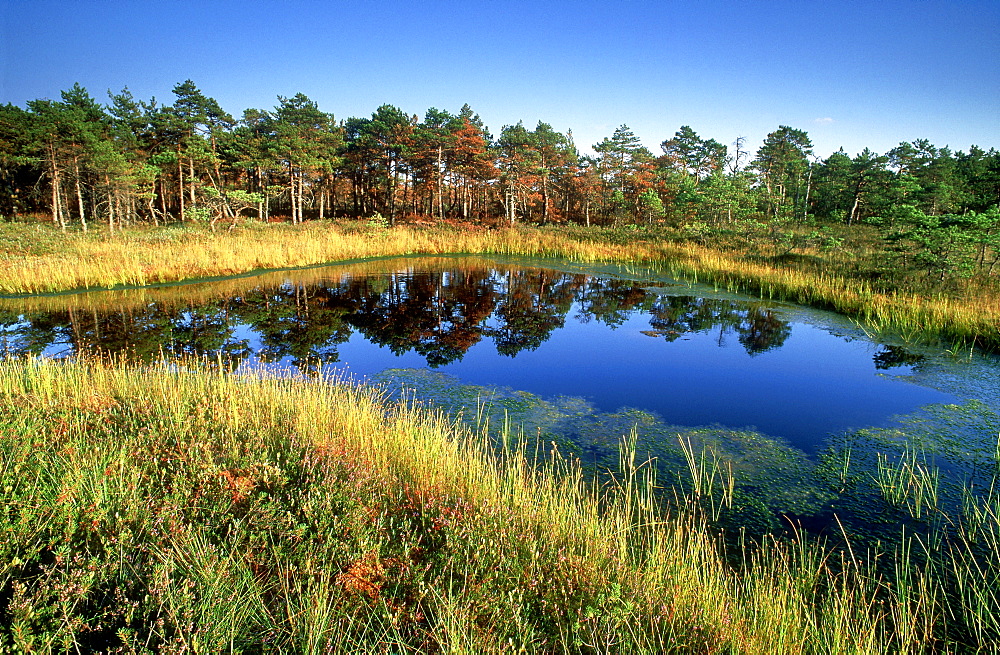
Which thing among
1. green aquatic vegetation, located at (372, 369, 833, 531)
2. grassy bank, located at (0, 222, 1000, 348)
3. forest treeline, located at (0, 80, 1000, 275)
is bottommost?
green aquatic vegetation, located at (372, 369, 833, 531)

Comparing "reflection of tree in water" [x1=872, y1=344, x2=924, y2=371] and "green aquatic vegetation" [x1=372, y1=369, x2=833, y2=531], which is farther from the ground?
"reflection of tree in water" [x1=872, y1=344, x2=924, y2=371]

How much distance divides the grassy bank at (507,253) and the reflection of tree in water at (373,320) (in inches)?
85.8

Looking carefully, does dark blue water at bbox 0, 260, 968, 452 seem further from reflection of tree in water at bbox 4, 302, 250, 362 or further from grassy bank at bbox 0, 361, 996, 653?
grassy bank at bbox 0, 361, 996, 653

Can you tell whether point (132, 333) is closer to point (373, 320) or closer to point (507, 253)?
point (373, 320)

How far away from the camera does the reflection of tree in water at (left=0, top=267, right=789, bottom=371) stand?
345 inches

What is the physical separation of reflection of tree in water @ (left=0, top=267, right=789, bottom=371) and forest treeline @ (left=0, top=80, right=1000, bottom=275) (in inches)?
427

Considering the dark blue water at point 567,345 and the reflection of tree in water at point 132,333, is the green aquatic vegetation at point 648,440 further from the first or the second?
the reflection of tree in water at point 132,333

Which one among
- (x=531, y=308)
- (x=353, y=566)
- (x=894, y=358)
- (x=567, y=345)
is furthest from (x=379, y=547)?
(x=531, y=308)

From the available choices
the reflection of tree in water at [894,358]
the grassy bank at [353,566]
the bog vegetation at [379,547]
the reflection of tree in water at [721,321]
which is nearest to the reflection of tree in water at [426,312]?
the bog vegetation at [379,547]

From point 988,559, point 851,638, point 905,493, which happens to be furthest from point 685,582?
point 905,493

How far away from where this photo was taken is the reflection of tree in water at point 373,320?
877cm

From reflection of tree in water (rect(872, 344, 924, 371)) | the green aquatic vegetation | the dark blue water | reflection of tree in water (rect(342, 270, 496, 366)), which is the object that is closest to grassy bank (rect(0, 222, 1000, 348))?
reflection of tree in water (rect(872, 344, 924, 371))

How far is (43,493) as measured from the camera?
2.90 m

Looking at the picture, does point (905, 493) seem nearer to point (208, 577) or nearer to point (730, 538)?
point (730, 538)
